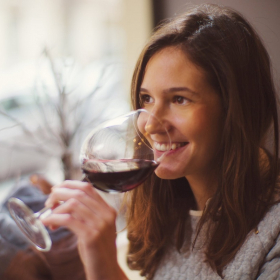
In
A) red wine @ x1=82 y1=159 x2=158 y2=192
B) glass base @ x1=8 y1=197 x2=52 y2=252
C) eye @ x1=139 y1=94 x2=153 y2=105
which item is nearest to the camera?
glass base @ x1=8 y1=197 x2=52 y2=252

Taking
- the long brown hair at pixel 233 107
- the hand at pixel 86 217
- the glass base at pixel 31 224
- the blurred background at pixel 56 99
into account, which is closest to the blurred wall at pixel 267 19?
the blurred background at pixel 56 99

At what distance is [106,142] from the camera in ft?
3.08

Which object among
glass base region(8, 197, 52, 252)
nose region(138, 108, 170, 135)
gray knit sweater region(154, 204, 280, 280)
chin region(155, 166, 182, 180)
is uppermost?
nose region(138, 108, 170, 135)

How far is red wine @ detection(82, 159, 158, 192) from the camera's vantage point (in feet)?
2.82

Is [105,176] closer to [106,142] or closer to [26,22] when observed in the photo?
[106,142]

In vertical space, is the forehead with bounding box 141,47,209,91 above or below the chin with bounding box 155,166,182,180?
above

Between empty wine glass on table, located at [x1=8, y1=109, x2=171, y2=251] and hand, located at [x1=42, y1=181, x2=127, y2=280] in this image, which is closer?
hand, located at [x1=42, y1=181, x2=127, y2=280]

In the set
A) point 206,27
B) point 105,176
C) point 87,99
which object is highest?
point 206,27

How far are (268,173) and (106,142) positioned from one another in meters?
0.49

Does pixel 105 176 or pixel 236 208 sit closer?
pixel 105 176

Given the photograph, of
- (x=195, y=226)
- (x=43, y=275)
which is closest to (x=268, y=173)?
(x=195, y=226)

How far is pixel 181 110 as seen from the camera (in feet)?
3.35

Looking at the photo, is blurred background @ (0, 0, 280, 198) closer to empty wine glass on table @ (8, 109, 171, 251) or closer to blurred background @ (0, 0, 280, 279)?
blurred background @ (0, 0, 280, 279)

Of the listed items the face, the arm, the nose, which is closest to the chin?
the face
